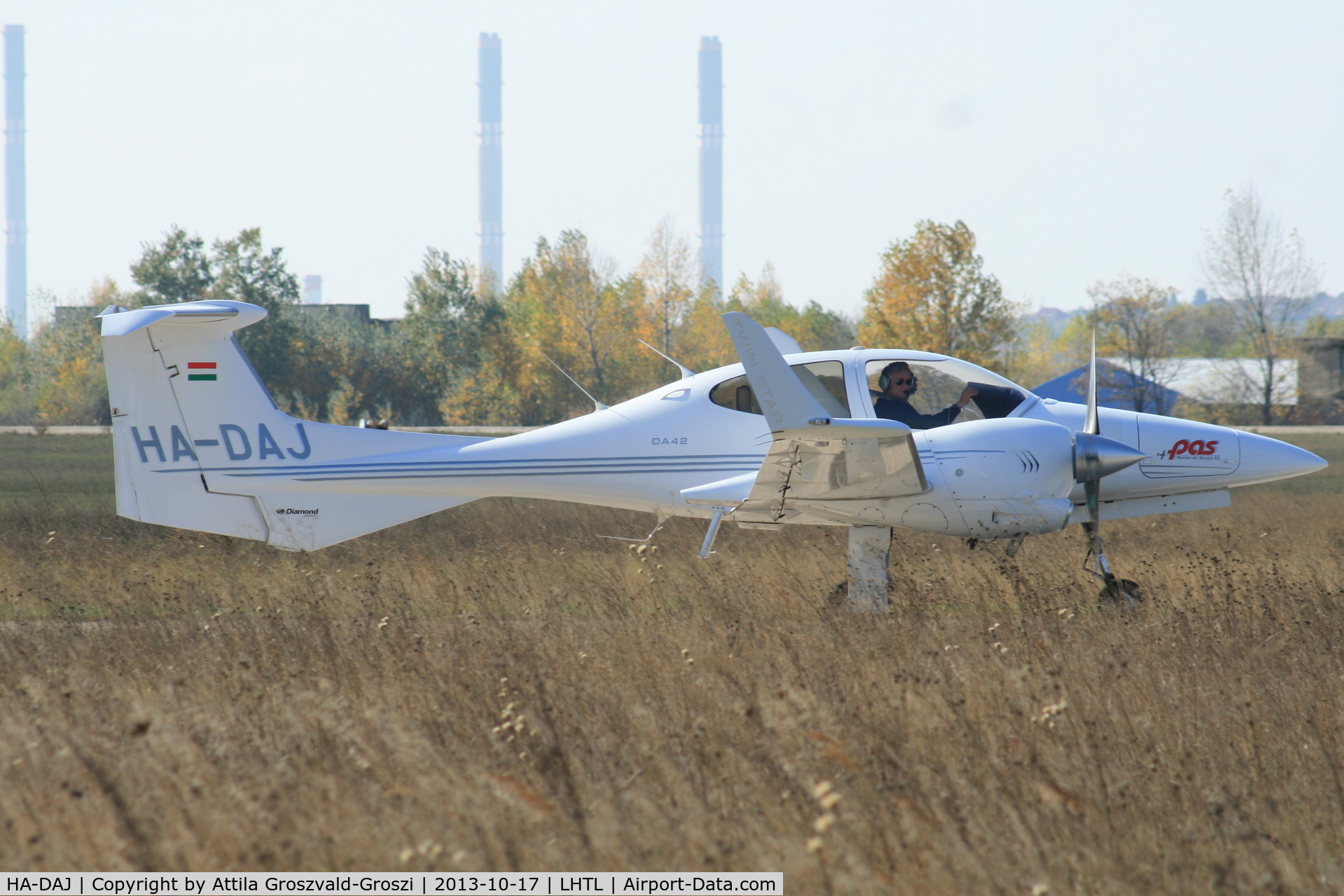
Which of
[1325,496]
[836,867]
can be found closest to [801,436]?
[836,867]

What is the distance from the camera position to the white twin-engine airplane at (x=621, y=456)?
30.1ft

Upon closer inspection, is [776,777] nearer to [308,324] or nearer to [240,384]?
[240,384]

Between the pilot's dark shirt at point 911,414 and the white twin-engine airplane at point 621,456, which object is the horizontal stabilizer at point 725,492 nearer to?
the white twin-engine airplane at point 621,456

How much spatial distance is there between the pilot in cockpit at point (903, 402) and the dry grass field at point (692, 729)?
4.81 feet

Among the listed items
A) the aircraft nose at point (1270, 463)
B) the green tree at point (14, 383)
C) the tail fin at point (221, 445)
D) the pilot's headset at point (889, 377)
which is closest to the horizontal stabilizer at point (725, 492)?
the pilot's headset at point (889, 377)

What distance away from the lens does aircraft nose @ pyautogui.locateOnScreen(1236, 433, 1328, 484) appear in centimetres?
957

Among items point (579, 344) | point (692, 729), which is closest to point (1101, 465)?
point (692, 729)

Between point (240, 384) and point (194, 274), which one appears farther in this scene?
point (194, 274)

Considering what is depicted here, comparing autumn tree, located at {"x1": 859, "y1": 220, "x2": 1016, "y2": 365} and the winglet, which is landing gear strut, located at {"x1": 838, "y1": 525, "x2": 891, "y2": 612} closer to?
the winglet

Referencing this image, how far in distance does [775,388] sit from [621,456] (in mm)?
2148

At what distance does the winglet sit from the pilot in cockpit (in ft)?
5.06

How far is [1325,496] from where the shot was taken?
2208 cm

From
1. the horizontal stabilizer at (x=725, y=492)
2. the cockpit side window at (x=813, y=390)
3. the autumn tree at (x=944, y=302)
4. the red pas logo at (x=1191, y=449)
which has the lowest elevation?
the horizontal stabilizer at (x=725, y=492)

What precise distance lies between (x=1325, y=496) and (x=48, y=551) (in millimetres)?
22216
